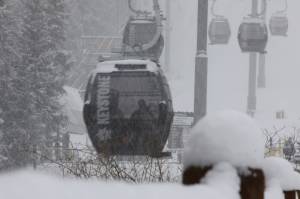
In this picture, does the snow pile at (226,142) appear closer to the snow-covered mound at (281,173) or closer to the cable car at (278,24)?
the snow-covered mound at (281,173)

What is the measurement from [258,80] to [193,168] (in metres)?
52.4

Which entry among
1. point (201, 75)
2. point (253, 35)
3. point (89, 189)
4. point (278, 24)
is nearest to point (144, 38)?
point (201, 75)

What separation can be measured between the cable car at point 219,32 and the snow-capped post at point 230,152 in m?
26.8

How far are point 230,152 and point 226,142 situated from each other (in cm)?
3

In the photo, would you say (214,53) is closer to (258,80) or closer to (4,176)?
(258,80)

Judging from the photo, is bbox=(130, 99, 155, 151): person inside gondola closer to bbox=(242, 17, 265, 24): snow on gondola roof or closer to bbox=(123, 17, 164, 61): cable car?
bbox=(123, 17, 164, 61): cable car

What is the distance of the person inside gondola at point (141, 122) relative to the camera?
1485 cm

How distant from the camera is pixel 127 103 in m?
16.3

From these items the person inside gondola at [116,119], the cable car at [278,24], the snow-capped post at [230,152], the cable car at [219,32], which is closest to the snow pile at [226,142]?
the snow-capped post at [230,152]

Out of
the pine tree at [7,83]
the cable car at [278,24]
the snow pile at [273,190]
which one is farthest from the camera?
the cable car at [278,24]

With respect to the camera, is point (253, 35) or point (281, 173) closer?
point (281, 173)

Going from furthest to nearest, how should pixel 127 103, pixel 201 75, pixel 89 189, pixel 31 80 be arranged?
pixel 31 80, pixel 127 103, pixel 201 75, pixel 89 189

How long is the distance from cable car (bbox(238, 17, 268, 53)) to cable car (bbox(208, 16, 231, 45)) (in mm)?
4677

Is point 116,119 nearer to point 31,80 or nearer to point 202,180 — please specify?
point 202,180
